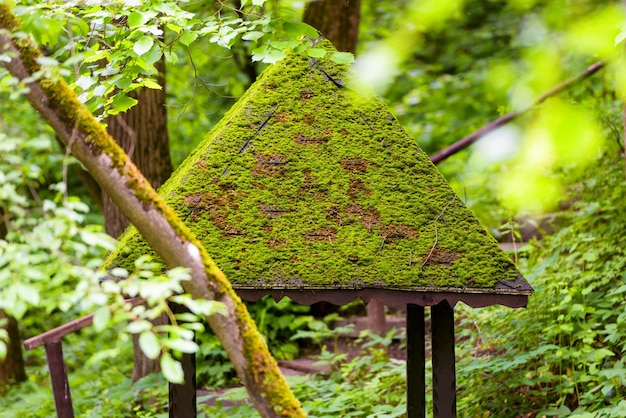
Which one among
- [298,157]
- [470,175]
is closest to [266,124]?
[298,157]

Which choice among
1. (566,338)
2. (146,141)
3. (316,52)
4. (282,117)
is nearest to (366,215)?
(282,117)

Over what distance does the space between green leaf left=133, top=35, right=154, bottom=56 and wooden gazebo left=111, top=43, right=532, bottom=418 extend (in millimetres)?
629

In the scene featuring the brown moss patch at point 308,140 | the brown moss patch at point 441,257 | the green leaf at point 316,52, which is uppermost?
the green leaf at point 316,52

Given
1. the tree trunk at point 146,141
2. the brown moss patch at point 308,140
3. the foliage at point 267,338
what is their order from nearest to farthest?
1. the brown moss patch at point 308,140
2. the tree trunk at point 146,141
3. the foliage at point 267,338

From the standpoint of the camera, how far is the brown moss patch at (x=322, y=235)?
3.87 metres

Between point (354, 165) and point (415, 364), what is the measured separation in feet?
5.86

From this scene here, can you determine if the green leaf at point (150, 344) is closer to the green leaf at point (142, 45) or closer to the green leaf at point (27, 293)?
the green leaf at point (27, 293)

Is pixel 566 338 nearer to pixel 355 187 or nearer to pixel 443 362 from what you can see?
pixel 443 362

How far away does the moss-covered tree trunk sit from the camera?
2934mm

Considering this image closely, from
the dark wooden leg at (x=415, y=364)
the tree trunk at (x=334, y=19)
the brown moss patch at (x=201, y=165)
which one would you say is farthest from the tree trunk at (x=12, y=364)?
the brown moss patch at (x=201, y=165)

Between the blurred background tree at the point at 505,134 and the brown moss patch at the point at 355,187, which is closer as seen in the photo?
the blurred background tree at the point at 505,134

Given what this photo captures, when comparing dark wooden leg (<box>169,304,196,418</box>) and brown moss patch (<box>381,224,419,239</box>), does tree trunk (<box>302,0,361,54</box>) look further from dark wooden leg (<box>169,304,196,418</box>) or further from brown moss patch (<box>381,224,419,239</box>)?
dark wooden leg (<box>169,304,196,418</box>)

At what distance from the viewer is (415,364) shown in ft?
17.0

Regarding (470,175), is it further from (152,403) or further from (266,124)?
(266,124)
